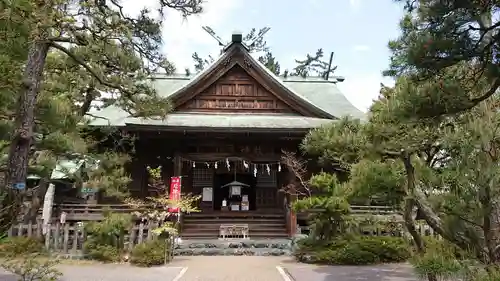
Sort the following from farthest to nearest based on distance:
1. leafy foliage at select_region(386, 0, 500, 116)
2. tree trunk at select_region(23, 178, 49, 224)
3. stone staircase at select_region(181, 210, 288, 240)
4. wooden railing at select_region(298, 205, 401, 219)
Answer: stone staircase at select_region(181, 210, 288, 240), wooden railing at select_region(298, 205, 401, 219), tree trunk at select_region(23, 178, 49, 224), leafy foliage at select_region(386, 0, 500, 116)

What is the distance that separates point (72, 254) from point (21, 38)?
8.82 metres

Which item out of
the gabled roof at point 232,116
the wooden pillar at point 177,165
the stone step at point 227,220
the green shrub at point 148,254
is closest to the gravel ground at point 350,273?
the green shrub at point 148,254

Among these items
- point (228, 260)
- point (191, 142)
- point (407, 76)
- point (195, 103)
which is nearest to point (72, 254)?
point (228, 260)

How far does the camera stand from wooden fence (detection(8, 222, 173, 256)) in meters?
11.6

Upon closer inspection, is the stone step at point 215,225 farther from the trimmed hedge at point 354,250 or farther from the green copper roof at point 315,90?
the green copper roof at point 315,90

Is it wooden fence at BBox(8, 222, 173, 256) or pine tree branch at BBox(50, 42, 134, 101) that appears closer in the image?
pine tree branch at BBox(50, 42, 134, 101)

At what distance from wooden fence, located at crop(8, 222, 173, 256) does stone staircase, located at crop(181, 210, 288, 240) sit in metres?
2.98

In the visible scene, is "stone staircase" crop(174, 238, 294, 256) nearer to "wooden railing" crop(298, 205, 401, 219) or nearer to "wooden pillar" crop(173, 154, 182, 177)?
"wooden railing" crop(298, 205, 401, 219)

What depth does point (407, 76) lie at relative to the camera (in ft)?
17.3

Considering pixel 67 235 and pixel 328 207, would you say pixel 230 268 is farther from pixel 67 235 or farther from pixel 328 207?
pixel 67 235

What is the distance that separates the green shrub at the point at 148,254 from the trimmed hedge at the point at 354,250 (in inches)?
149

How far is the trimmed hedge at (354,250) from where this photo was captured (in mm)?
11031

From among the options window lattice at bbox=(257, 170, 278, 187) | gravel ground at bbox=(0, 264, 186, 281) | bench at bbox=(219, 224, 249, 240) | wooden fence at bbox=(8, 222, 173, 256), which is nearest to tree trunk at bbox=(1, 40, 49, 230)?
gravel ground at bbox=(0, 264, 186, 281)

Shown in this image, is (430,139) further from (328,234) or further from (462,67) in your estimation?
(328,234)
